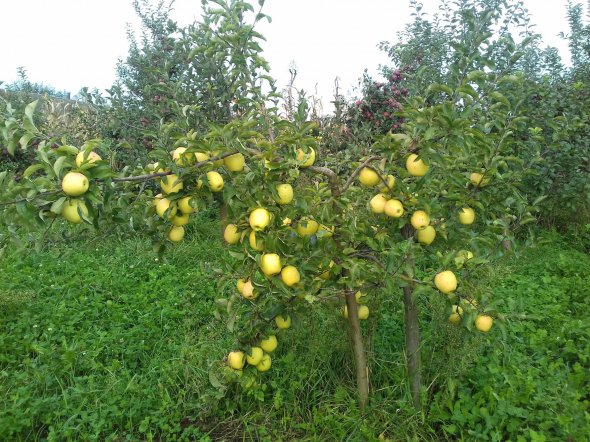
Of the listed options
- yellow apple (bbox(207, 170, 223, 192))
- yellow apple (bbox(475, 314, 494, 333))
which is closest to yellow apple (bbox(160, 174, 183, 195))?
yellow apple (bbox(207, 170, 223, 192))

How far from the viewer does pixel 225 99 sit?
411 centimetres

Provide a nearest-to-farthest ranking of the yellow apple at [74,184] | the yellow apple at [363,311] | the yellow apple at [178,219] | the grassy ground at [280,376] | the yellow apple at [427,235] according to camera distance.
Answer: the yellow apple at [74,184]
the yellow apple at [178,219]
the yellow apple at [427,235]
the grassy ground at [280,376]
the yellow apple at [363,311]

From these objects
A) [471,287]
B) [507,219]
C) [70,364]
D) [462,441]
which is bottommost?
[462,441]

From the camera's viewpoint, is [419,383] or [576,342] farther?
[576,342]

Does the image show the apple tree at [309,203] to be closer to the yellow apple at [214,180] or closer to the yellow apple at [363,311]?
the yellow apple at [214,180]

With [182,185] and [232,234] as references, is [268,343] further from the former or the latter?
[182,185]

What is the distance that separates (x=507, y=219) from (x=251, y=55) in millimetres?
1310

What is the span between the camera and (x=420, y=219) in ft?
6.40

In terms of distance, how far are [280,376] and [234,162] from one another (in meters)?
1.34

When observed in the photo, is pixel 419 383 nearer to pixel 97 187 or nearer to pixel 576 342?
pixel 576 342

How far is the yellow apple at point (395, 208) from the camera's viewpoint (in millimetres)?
1946

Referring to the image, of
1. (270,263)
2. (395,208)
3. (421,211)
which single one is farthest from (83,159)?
(421,211)

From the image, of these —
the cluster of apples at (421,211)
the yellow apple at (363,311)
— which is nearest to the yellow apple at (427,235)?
the cluster of apples at (421,211)

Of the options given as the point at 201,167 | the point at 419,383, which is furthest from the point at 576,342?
the point at 201,167
